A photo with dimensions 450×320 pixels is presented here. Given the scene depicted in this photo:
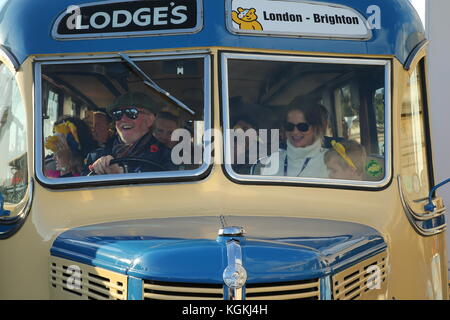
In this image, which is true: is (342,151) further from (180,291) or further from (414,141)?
(180,291)

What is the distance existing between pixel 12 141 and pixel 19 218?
0.47m

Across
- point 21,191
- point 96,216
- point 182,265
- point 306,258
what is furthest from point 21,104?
point 306,258

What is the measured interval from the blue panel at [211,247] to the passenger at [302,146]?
399 millimetres

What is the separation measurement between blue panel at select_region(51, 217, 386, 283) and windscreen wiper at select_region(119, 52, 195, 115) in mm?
605

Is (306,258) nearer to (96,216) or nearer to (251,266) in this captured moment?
(251,266)

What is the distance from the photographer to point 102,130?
3.83m

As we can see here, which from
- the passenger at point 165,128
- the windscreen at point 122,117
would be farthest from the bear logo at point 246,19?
the passenger at point 165,128

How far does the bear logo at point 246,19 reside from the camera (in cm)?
391

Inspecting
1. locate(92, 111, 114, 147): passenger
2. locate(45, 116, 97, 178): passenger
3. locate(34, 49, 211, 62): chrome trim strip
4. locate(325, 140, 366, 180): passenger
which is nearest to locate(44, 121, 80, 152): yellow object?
locate(45, 116, 97, 178): passenger

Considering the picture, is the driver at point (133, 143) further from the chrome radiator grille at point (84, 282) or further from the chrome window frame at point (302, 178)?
the chrome radiator grille at point (84, 282)

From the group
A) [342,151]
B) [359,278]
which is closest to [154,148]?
[342,151]

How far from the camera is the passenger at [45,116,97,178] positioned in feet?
12.4
